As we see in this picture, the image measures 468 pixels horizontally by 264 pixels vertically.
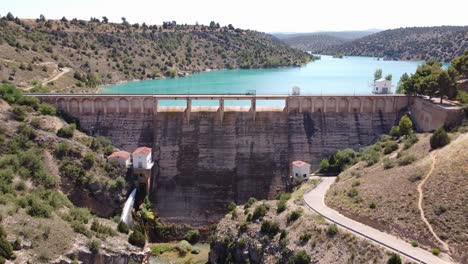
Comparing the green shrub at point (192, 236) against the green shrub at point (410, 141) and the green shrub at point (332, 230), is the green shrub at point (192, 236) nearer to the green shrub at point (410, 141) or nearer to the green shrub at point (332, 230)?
the green shrub at point (332, 230)

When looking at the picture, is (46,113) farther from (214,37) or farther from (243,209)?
(214,37)

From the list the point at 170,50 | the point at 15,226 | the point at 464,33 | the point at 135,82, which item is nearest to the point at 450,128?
the point at 15,226

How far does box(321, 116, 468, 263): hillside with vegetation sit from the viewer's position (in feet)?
95.1

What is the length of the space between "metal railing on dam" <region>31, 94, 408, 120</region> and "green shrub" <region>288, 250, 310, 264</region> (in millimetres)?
21995

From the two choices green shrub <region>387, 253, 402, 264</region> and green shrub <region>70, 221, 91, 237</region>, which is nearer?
green shrub <region>387, 253, 402, 264</region>

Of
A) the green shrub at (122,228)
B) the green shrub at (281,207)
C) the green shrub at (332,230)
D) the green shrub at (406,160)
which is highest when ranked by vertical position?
the green shrub at (406,160)

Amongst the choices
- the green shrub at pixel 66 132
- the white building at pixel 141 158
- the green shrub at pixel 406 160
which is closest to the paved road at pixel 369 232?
the green shrub at pixel 406 160

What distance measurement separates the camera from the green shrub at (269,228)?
33.9m

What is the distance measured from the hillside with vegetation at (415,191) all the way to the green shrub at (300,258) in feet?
15.9

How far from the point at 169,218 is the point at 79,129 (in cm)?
1369

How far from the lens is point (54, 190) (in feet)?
133

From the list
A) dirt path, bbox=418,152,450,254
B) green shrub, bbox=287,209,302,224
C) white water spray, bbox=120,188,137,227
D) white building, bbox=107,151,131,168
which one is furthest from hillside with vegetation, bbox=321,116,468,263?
white building, bbox=107,151,131,168

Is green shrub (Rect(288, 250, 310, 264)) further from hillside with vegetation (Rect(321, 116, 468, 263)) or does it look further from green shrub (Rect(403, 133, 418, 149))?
green shrub (Rect(403, 133, 418, 149))

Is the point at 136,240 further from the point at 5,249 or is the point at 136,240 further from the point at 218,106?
the point at 218,106
